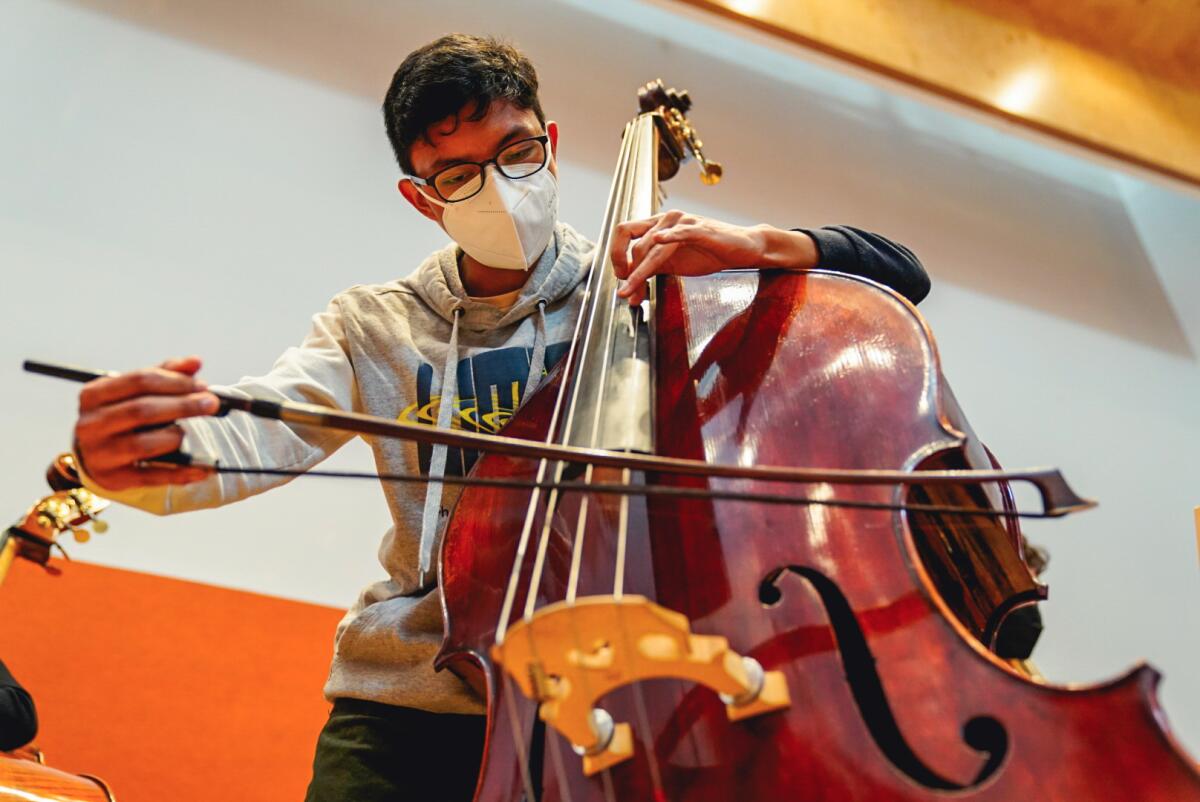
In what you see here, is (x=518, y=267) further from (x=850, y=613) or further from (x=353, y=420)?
(x=850, y=613)

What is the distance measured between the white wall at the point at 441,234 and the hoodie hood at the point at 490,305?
1.65ft

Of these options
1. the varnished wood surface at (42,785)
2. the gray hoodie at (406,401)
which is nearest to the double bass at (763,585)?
the gray hoodie at (406,401)

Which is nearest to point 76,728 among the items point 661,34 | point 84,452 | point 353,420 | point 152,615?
point 152,615

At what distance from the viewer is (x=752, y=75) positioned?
247 centimetres

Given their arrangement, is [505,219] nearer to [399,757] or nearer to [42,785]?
[399,757]

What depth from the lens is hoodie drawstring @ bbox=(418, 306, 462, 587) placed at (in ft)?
2.87

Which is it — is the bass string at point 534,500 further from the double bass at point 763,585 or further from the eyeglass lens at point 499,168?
the eyeglass lens at point 499,168

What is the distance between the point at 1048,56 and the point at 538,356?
7.36 ft

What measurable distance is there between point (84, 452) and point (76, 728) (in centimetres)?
72

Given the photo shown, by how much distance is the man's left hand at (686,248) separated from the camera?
799 mm

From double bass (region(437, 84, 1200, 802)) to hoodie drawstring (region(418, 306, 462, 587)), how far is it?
0.12 m

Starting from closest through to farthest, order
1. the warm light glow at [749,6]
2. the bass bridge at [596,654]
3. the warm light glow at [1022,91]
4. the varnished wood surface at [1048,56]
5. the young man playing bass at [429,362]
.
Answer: the bass bridge at [596,654], the young man playing bass at [429,362], the warm light glow at [749,6], the varnished wood surface at [1048,56], the warm light glow at [1022,91]

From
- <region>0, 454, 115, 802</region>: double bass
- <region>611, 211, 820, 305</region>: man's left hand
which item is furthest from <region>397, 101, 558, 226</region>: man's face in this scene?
<region>0, 454, 115, 802</region>: double bass

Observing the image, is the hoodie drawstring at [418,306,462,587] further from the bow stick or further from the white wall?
the white wall
